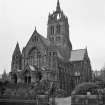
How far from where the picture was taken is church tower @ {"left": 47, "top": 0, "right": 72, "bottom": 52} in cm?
9206

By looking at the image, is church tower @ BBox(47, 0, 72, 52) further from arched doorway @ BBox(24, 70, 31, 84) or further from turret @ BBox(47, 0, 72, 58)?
arched doorway @ BBox(24, 70, 31, 84)

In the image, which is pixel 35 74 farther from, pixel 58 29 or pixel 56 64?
pixel 58 29

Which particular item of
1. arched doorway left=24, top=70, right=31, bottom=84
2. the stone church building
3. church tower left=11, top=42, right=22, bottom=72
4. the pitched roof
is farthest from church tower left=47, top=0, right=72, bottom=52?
arched doorway left=24, top=70, right=31, bottom=84

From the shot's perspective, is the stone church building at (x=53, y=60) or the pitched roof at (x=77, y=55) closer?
the stone church building at (x=53, y=60)

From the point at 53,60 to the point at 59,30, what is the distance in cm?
2186

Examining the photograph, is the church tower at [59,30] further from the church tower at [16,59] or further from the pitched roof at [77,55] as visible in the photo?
the church tower at [16,59]

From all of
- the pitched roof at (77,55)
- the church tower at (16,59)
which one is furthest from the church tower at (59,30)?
the church tower at (16,59)

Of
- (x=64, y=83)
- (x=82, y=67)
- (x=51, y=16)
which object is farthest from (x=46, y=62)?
(x=51, y=16)

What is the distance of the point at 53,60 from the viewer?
7581cm

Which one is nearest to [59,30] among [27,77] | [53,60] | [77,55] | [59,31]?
[59,31]

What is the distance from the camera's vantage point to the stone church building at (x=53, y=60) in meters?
74.6

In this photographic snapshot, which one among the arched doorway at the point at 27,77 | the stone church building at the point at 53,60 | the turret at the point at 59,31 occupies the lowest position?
the arched doorway at the point at 27,77

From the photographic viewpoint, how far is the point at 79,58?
88.8 metres

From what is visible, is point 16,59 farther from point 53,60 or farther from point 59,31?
point 59,31
